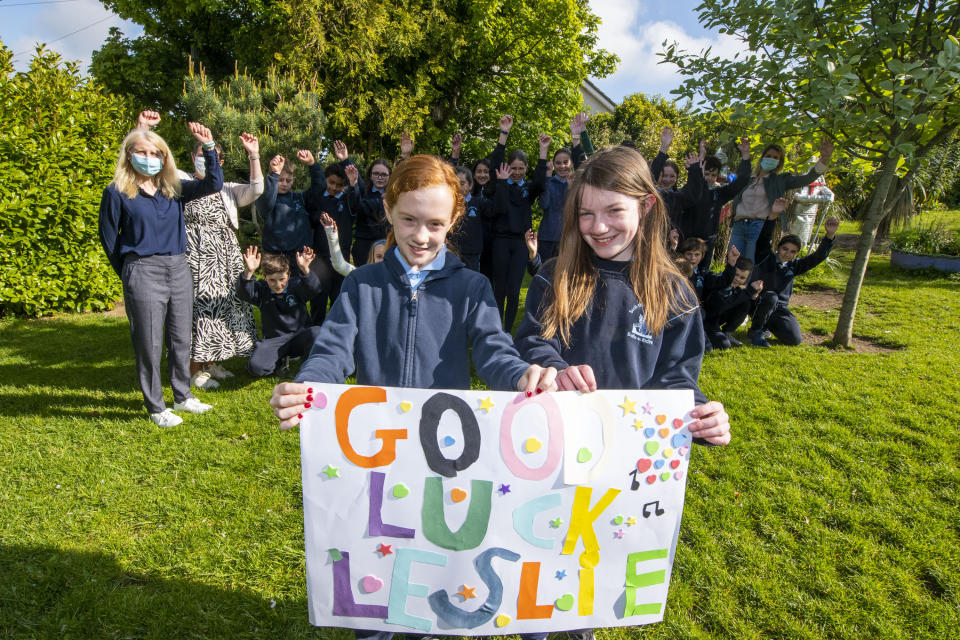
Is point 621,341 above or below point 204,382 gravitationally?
above

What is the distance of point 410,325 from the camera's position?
2049 mm

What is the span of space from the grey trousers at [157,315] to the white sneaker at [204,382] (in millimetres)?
601

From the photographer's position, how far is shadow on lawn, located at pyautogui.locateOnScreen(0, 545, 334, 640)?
254 cm

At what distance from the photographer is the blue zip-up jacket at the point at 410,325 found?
2029mm

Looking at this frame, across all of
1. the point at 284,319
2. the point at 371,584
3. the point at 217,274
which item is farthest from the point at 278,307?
the point at 371,584

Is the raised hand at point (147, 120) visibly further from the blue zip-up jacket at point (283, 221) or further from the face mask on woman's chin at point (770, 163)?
the face mask on woman's chin at point (770, 163)

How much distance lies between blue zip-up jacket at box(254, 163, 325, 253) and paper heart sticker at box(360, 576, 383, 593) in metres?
4.85

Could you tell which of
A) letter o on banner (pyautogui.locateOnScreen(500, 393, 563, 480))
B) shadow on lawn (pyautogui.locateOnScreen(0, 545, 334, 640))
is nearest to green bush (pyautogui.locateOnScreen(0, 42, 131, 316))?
shadow on lawn (pyautogui.locateOnScreen(0, 545, 334, 640))

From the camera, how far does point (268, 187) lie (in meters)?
5.62

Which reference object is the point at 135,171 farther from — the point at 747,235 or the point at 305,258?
the point at 747,235

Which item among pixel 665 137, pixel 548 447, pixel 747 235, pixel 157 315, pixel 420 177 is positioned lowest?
pixel 157 315

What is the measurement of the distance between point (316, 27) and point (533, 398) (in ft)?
50.0

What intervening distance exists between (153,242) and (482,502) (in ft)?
12.2

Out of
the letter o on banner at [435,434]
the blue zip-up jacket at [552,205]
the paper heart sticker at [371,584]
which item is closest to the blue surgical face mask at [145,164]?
the letter o on banner at [435,434]
